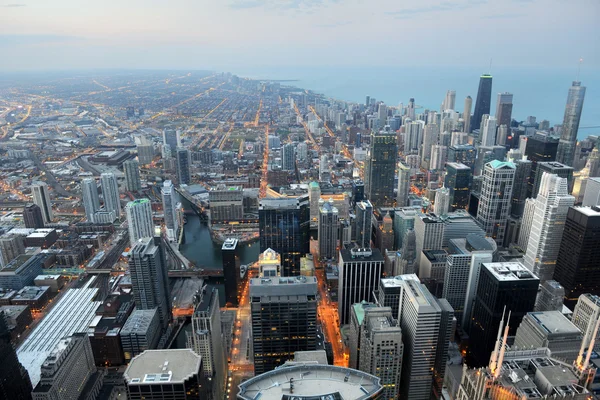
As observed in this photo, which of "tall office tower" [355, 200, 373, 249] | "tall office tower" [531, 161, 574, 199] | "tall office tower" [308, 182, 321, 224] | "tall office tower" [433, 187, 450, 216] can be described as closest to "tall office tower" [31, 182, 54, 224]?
"tall office tower" [308, 182, 321, 224]

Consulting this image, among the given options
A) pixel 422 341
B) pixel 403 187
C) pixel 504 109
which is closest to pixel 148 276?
pixel 422 341

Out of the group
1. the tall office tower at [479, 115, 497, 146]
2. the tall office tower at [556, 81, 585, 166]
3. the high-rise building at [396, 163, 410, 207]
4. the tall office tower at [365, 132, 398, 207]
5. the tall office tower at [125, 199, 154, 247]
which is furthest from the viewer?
the tall office tower at [479, 115, 497, 146]

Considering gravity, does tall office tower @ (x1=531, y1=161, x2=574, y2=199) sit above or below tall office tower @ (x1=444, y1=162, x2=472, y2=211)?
above

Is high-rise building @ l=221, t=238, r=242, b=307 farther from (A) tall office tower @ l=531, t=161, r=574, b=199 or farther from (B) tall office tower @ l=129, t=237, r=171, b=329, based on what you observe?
(A) tall office tower @ l=531, t=161, r=574, b=199

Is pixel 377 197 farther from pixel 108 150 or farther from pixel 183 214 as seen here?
pixel 108 150

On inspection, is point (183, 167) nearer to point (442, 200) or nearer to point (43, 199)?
point (43, 199)

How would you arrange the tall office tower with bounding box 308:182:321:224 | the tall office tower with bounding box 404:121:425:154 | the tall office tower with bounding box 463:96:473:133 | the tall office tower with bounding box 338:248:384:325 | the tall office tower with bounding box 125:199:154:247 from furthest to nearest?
the tall office tower with bounding box 463:96:473:133, the tall office tower with bounding box 404:121:425:154, the tall office tower with bounding box 308:182:321:224, the tall office tower with bounding box 125:199:154:247, the tall office tower with bounding box 338:248:384:325
